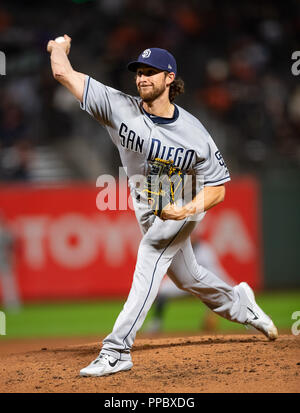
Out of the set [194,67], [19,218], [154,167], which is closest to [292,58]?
[194,67]

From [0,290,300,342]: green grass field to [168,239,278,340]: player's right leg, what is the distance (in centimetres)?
375

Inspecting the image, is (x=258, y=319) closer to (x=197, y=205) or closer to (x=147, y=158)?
(x=197, y=205)

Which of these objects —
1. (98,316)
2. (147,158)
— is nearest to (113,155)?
(98,316)

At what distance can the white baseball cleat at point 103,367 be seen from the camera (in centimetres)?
465

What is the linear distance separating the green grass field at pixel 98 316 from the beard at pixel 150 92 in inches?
210

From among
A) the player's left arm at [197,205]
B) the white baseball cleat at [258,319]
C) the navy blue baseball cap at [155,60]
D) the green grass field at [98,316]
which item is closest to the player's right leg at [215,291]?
the white baseball cleat at [258,319]

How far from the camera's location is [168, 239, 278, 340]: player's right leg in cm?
519

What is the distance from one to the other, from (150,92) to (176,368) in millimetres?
1961

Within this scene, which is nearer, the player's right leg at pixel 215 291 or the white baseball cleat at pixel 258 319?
the player's right leg at pixel 215 291

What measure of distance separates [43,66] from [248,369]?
9155 millimetres

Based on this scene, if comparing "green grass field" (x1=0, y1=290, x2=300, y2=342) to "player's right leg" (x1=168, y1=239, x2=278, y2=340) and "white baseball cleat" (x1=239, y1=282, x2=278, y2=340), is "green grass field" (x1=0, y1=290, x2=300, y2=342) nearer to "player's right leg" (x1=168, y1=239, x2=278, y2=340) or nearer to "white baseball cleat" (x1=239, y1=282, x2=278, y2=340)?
"white baseball cleat" (x1=239, y1=282, x2=278, y2=340)

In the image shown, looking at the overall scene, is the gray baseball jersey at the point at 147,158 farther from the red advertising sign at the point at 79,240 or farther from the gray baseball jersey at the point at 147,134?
the red advertising sign at the point at 79,240

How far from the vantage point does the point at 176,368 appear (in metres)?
4.93

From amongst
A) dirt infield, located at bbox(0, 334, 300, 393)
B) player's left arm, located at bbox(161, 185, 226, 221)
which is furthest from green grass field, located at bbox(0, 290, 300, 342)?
player's left arm, located at bbox(161, 185, 226, 221)
